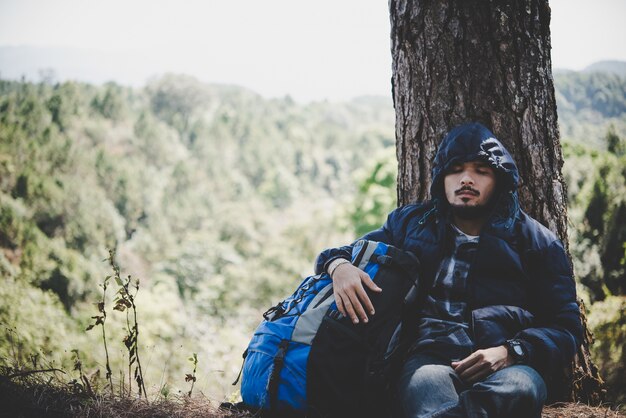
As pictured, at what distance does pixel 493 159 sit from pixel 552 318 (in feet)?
2.51

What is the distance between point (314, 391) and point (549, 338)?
997 mm

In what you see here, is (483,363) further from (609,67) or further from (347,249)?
(609,67)

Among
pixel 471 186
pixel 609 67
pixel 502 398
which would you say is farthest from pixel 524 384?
pixel 609 67

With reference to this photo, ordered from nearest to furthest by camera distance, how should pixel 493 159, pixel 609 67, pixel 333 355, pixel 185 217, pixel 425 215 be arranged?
pixel 333 355, pixel 493 159, pixel 425 215, pixel 185 217, pixel 609 67

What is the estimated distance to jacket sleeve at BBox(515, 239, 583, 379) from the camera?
173 centimetres

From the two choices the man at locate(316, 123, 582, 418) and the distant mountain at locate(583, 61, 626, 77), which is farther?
the distant mountain at locate(583, 61, 626, 77)

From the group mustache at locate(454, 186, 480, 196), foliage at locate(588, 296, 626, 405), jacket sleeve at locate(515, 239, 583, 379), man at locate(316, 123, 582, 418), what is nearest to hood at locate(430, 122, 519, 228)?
man at locate(316, 123, 582, 418)

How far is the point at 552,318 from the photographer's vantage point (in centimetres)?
184

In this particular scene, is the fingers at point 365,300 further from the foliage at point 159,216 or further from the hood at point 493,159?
the foliage at point 159,216

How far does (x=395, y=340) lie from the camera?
74.7 inches

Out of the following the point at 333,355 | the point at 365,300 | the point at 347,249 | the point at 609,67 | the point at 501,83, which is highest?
the point at 609,67

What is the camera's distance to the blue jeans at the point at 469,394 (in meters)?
1.57

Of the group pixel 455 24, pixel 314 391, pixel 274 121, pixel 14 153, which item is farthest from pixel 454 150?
pixel 274 121

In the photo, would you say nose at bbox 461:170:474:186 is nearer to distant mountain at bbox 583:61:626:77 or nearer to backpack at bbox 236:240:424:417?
backpack at bbox 236:240:424:417
